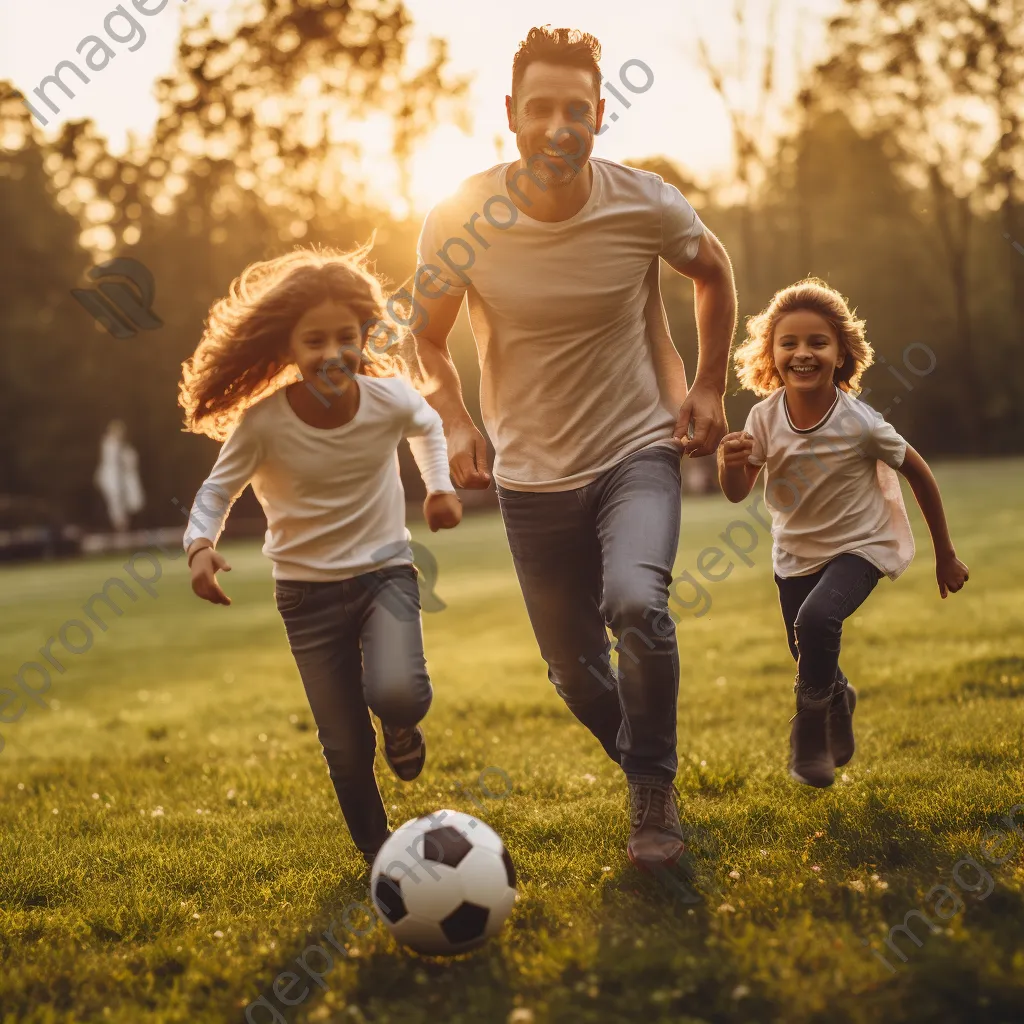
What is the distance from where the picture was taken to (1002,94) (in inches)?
1510

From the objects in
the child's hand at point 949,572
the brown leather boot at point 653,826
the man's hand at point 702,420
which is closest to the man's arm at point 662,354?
the man's hand at point 702,420

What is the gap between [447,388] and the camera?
513 centimetres

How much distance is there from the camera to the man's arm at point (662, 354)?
4.92 meters

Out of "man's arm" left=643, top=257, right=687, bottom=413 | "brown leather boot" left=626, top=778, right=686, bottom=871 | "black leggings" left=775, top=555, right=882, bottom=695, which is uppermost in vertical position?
"man's arm" left=643, top=257, right=687, bottom=413

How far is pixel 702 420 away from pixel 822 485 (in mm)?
716

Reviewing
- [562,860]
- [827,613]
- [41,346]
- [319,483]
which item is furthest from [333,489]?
[41,346]

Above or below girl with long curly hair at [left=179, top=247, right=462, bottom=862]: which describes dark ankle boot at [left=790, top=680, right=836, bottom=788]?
below

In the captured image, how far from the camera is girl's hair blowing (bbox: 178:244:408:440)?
475 cm

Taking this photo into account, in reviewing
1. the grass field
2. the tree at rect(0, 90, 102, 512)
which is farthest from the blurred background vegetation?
the grass field

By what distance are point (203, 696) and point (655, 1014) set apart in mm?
9091

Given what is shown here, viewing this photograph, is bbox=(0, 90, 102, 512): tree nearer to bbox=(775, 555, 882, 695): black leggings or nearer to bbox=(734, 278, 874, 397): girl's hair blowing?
bbox=(734, 278, 874, 397): girl's hair blowing

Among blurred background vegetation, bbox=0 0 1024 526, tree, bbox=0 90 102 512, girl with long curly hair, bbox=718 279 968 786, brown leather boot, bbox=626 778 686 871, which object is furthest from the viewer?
tree, bbox=0 90 102 512

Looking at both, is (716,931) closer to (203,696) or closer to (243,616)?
(203,696)

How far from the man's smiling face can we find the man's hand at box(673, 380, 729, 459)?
0.97 meters
